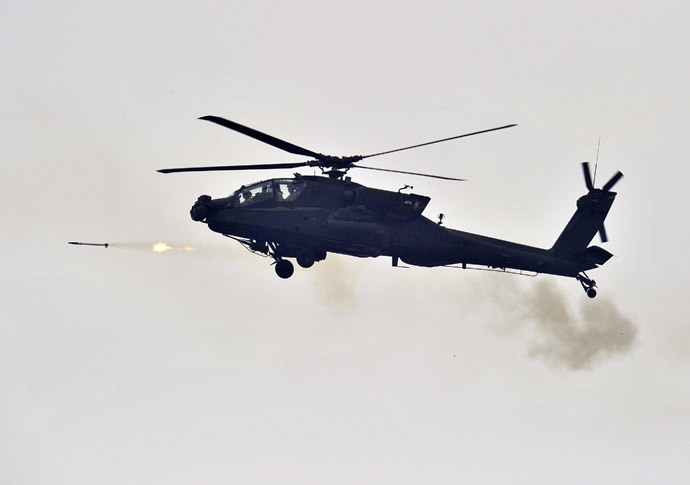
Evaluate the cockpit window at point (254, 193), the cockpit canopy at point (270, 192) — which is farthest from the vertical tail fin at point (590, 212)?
the cockpit window at point (254, 193)

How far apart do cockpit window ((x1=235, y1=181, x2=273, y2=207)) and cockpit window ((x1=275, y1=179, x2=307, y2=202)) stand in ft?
0.93

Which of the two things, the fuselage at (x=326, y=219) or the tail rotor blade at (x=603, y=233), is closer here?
the fuselage at (x=326, y=219)

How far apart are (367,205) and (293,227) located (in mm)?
2764

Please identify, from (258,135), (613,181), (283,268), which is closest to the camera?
(258,135)

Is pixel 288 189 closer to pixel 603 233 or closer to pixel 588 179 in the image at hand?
pixel 588 179

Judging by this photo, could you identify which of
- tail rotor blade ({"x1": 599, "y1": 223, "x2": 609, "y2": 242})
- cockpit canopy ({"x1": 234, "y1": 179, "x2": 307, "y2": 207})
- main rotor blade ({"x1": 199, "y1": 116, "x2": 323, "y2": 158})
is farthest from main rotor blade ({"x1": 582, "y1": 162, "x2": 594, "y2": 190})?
cockpit canopy ({"x1": 234, "y1": 179, "x2": 307, "y2": 207})

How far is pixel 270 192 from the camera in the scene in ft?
127

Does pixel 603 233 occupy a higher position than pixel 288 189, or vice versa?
pixel 603 233

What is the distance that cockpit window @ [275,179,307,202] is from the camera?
3853 cm

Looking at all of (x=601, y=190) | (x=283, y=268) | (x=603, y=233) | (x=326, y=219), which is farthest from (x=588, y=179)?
(x=283, y=268)

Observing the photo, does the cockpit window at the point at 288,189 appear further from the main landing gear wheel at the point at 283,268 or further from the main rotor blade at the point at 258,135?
the main landing gear wheel at the point at 283,268

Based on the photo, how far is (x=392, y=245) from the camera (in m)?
39.0

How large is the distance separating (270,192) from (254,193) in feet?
1.90

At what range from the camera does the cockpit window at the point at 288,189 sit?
126 feet
